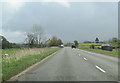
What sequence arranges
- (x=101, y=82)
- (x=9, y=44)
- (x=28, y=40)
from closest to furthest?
(x=101, y=82) → (x=9, y=44) → (x=28, y=40)

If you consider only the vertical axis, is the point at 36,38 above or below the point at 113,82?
above

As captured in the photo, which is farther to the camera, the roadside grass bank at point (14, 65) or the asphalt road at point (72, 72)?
the roadside grass bank at point (14, 65)

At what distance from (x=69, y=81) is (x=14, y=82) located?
7.83 ft

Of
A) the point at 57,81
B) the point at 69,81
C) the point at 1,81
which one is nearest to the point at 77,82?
the point at 69,81

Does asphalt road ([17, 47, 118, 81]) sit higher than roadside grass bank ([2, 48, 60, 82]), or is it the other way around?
roadside grass bank ([2, 48, 60, 82])

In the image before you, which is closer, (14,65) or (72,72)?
(72,72)

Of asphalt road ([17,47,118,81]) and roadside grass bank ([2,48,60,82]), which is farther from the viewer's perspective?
roadside grass bank ([2,48,60,82])

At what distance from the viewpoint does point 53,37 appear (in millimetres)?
109188

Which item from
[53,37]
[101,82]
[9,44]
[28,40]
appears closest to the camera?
[101,82]

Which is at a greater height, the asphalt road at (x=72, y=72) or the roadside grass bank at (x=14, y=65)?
the roadside grass bank at (x=14, y=65)

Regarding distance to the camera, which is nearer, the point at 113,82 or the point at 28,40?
the point at 113,82

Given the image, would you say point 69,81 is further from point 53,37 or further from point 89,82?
point 53,37

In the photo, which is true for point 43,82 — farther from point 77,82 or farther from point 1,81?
point 1,81

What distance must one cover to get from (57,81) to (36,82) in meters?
0.92
